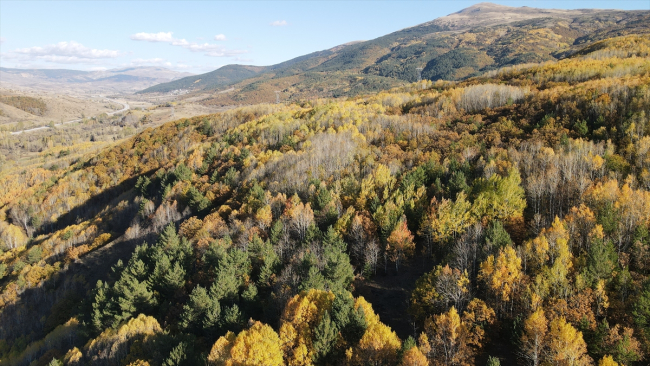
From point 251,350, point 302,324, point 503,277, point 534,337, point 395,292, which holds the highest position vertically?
point 503,277

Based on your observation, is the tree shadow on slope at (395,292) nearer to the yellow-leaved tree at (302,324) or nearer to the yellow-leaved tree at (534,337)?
the yellow-leaved tree at (302,324)

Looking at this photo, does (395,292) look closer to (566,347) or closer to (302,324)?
(302,324)

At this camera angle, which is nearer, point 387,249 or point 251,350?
point 251,350

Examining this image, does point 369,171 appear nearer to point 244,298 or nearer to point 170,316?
point 244,298

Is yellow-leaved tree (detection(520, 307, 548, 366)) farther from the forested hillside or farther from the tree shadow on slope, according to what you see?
the tree shadow on slope

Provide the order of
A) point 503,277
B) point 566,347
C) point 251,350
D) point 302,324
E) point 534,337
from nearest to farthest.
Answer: point 566,347, point 534,337, point 251,350, point 302,324, point 503,277

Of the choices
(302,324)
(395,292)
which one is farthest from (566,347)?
(302,324)

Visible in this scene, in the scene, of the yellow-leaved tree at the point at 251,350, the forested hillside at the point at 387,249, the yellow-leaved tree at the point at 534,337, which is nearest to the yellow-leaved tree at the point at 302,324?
the forested hillside at the point at 387,249

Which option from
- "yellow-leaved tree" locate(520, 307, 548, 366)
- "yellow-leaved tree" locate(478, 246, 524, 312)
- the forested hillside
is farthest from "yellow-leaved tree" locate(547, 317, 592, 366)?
"yellow-leaved tree" locate(478, 246, 524, 312)
